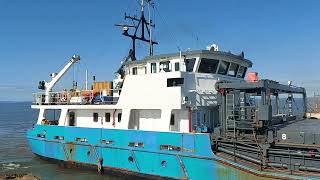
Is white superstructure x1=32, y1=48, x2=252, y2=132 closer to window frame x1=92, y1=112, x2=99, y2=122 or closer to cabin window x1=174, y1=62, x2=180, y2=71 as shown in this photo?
cabin window x1=174, y1=62, x2=180, y2=71

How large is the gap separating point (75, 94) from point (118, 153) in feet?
18.2

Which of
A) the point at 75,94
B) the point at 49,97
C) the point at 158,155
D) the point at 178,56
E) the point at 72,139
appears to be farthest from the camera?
the point at 49,97

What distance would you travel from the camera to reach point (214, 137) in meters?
13.4

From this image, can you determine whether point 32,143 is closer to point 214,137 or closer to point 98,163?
point 98,163

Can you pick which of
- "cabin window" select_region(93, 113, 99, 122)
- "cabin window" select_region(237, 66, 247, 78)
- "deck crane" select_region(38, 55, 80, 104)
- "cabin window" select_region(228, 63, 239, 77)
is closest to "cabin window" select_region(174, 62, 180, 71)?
"cabin window" select_region(228, 63, 239, 77)

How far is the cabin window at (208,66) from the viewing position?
15.4 metres

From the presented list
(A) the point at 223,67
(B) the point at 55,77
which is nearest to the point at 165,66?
(A) the point at 223,67

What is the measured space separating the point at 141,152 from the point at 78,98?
19.9 feet

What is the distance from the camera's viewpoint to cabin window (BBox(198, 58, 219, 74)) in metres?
15.4

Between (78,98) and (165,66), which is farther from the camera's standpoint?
(78,98)

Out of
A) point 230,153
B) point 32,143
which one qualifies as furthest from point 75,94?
point 230,153

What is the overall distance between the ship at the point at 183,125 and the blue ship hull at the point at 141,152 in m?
0.04

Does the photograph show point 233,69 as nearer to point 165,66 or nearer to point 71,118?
point 165,66

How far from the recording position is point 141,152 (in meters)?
15.1
